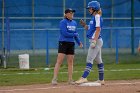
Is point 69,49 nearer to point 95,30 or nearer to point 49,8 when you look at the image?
point 95,30

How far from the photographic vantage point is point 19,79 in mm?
13742

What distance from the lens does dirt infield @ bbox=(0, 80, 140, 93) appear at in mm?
10598

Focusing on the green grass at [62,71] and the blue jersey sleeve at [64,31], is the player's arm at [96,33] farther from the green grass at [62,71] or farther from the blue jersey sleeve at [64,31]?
the green grass at [62,71]

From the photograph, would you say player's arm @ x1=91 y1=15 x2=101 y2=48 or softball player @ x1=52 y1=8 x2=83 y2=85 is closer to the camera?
player's arm @ x1=91 y1=15 x2=101 y2=48

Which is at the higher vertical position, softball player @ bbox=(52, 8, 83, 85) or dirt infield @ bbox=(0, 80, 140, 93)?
softball player @ bbox=(52, 8, 83, 85)

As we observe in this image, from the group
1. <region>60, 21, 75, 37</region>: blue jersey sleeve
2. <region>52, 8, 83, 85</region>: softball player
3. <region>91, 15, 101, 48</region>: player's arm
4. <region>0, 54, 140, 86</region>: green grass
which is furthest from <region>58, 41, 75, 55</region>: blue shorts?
<region>0, 54, 140, 86</region>: green grass

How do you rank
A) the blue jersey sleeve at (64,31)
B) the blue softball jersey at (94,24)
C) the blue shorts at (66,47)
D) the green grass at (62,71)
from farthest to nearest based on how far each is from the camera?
the green grass at (62,71), the blue shorts at (66,47), the blue jersey sleeve at (64,31), the blue softball jersey at (94,24)

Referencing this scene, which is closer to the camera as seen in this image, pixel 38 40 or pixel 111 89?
pixel 111 89

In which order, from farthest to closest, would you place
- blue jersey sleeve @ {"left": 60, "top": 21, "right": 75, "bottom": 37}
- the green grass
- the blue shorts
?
1. the green grass
2. the blue shorts
3. blue jersey sleeve @ {"left": 60, "top": 21, "right": 75, "bottom": 37}

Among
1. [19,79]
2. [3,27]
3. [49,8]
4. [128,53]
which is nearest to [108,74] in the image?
[19,79]

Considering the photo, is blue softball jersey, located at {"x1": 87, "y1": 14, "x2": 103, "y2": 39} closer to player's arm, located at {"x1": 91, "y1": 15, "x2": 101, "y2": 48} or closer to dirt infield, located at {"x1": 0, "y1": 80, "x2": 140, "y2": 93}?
player's arm, located at {"x1": 91, "y1": 15, "x2": 101, "y2": 48}

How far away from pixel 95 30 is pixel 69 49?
37.9 inches

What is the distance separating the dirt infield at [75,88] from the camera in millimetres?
10598

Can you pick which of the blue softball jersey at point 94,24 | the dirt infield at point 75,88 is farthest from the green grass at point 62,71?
the blue softball jersey at point 94,24
